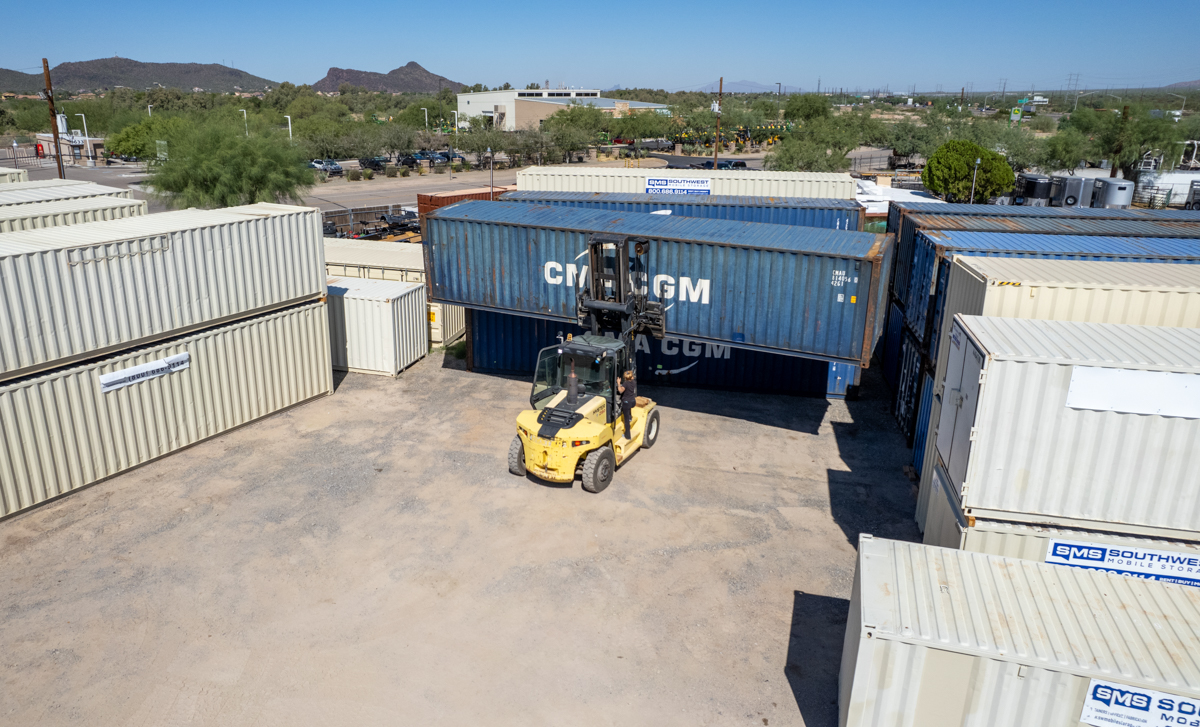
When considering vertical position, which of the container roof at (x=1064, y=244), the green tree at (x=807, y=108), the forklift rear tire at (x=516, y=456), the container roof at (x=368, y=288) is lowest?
the forklift rear tire at (x=516, y=456)

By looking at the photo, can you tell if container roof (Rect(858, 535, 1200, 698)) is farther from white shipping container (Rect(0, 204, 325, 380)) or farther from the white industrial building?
the white industrial building

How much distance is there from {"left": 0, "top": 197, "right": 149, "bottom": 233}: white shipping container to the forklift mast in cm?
1042

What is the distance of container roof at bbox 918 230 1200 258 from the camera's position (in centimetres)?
1463

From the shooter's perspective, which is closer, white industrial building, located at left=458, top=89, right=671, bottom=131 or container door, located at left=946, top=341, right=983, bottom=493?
container door, located at left=946, top=341, right=983, bottom=493

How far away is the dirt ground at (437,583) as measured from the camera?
28.1 ft

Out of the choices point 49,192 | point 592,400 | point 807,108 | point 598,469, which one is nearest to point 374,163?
point 807,108

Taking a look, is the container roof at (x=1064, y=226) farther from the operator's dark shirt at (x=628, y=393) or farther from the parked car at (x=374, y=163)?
the parked car at (x=374, y=163)

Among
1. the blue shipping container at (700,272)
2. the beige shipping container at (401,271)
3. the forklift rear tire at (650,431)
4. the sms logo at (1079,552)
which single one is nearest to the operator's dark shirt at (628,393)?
the forklift rear tire at (650,431)

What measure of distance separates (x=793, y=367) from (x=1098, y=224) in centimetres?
897

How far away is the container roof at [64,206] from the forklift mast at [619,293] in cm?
1030

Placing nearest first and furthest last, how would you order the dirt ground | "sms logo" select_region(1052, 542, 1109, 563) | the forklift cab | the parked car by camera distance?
1. the dirt ground
2. "sms logo" select_region(1052, 542, 1109, 563)
3. the forklift cab
4. the parked car

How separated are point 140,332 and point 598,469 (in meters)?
8.54

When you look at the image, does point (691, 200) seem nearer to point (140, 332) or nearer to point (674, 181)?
point (674, 181)

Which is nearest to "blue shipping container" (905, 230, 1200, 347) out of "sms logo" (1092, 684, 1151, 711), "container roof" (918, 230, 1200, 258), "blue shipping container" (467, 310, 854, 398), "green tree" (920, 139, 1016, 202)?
"container roof" (918, 230, 1200, 258)
